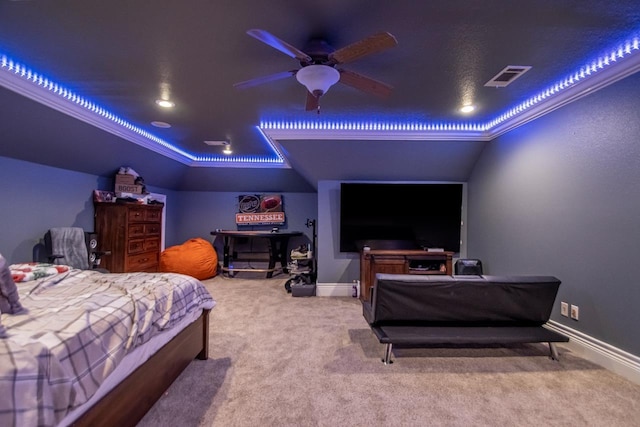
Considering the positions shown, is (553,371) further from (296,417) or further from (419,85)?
(419,85)

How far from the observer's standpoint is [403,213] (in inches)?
177

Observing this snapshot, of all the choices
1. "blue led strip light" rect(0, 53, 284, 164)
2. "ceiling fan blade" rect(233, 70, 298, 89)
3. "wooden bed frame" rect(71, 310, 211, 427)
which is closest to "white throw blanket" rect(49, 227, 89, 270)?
"blue led strip light" rect(0, 53, 284, 164)

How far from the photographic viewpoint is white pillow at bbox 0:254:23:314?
135 centimetres

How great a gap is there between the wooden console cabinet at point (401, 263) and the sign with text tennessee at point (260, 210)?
2788mm

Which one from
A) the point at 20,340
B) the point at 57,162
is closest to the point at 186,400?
the point at 20,340

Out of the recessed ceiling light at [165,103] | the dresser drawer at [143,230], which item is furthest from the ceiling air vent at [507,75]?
the dresser drawer at [143,230]

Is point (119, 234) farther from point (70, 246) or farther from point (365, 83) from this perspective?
point (365, 83)

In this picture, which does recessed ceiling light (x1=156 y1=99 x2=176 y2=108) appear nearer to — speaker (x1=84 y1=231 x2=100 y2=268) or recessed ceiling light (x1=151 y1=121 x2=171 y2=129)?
recessed ceiling light (x1=151 y1=121 x2=171 y2=129)

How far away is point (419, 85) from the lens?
2.61 metres

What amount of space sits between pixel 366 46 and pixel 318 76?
409 millimetres

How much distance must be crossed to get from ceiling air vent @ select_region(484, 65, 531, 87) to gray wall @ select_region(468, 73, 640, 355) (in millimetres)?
714

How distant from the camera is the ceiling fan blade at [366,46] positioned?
1.54 meters

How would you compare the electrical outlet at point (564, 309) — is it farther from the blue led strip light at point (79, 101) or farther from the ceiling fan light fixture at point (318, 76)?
the blue led strip light at point (79, 101)

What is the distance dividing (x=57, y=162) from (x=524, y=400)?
5.20 metres
